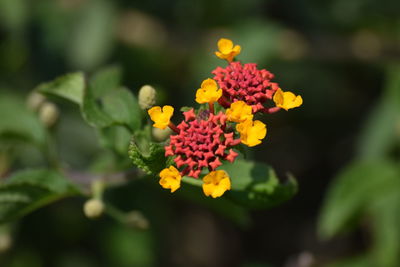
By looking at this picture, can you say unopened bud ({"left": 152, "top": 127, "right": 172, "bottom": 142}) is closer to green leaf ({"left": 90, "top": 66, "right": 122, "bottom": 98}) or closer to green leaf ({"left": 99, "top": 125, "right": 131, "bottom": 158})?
green leaf ({"left": 99, "top": 125, "right": 131, "bottom": 158})

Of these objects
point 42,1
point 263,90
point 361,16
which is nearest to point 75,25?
point 42,1

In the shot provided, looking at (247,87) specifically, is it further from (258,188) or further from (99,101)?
(99,101)

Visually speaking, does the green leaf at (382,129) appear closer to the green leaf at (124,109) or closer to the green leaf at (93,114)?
the green leaf at (124,109)

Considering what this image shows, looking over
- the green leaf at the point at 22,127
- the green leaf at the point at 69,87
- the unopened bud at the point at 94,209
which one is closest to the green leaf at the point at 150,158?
the unopened bud at the point at 94,209

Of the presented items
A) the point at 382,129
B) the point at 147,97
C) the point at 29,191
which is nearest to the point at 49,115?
the point at 29,191

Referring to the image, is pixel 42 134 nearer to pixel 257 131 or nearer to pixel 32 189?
pixel 32 189

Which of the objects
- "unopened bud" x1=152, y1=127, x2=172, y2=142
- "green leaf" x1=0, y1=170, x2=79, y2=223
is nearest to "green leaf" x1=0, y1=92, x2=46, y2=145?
"green leaf" x1=0, y1=170, x2=79, y2=223
